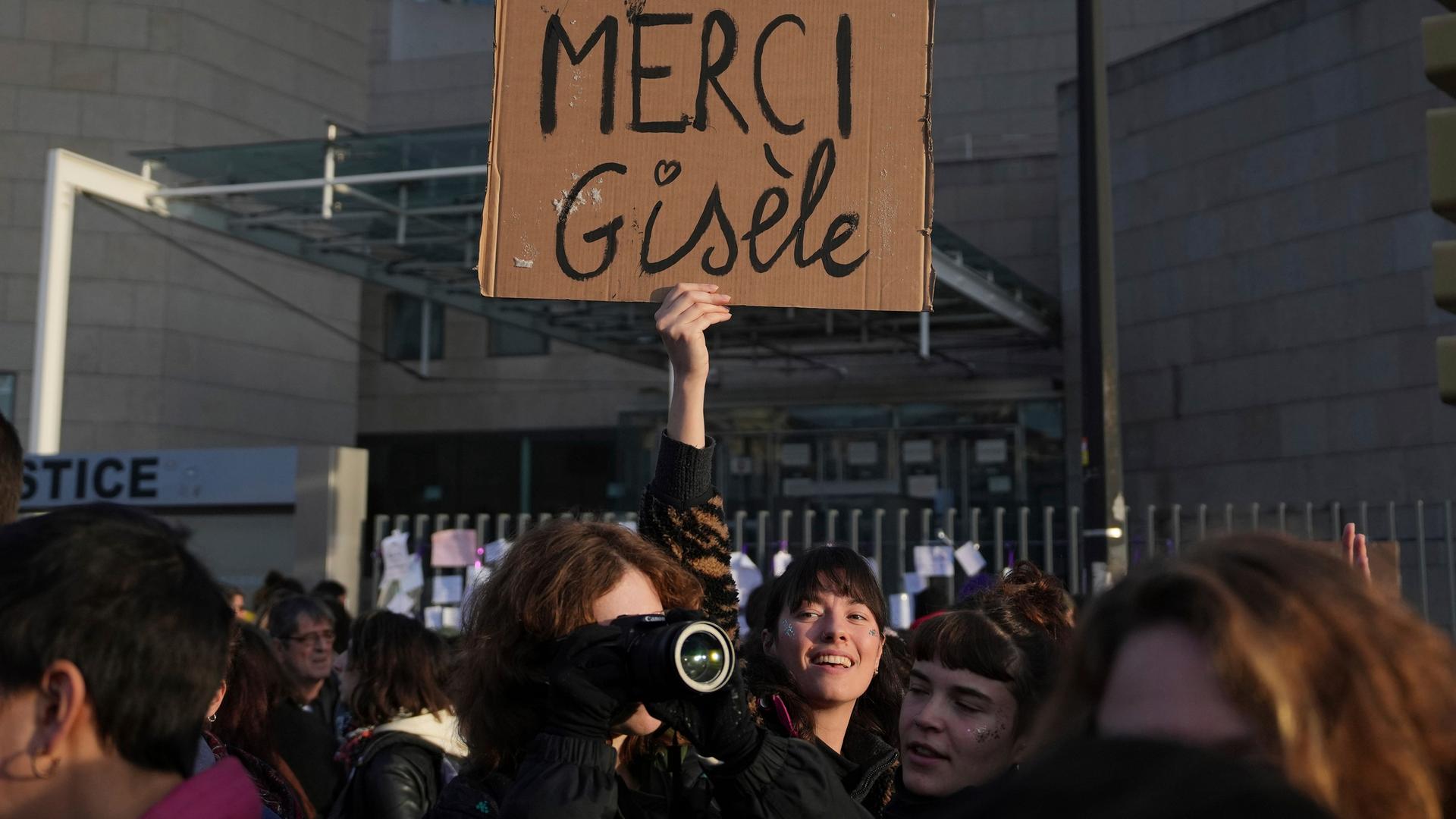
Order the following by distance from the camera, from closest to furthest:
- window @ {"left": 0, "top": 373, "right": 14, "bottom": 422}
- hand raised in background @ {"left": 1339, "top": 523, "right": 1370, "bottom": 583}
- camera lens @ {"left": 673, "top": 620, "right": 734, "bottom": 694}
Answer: camera lens @ {"left": 673, "top": 620, "right": 734, "bottom": 694} < hand raised in background @ {"left": 1339, "top": 523, "right": 1370, "bottom": 583} < window @ {"left": 0, "top": 373, "right": 14, "bottom": 422}

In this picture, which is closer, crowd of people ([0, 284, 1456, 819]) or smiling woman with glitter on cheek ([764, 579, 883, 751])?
crowd of people ([0, 284, 1456, 819])

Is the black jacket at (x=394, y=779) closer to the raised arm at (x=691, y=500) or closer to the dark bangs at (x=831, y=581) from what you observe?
the dark bangs at (x=831, y=581)

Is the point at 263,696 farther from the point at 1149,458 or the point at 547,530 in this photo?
the point at 1149,458

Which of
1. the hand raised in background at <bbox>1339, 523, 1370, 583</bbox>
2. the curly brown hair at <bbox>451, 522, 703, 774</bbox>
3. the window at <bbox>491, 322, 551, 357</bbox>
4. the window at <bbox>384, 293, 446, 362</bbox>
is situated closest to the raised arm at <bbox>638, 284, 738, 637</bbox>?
the curly brown hair at <bbox>451, 522, 703, 774</bbox>

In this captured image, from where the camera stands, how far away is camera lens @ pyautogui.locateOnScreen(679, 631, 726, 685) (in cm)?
229

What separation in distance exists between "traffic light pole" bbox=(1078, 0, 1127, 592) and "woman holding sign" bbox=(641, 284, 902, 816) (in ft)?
17.4

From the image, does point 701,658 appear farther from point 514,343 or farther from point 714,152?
point 514,343

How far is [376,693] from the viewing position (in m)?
4.88

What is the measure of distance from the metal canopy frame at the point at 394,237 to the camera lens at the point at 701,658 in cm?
1040

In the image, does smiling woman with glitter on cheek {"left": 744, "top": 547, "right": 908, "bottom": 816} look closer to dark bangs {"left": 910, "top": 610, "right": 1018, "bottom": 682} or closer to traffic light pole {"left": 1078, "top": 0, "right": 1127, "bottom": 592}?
dark bangs {"left": 910, "top": 610, "right": 1018, "bottom": 682}

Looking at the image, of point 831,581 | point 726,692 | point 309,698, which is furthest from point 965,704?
point 309,698

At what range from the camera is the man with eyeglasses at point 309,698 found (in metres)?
5.56

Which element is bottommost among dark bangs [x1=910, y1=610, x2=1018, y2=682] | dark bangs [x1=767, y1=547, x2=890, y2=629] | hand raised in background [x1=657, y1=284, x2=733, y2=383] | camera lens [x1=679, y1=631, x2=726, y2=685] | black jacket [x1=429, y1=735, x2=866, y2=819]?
black jacket [x1=429, y1=735, x2=866, y2=819]

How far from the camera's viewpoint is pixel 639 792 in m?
2.66
